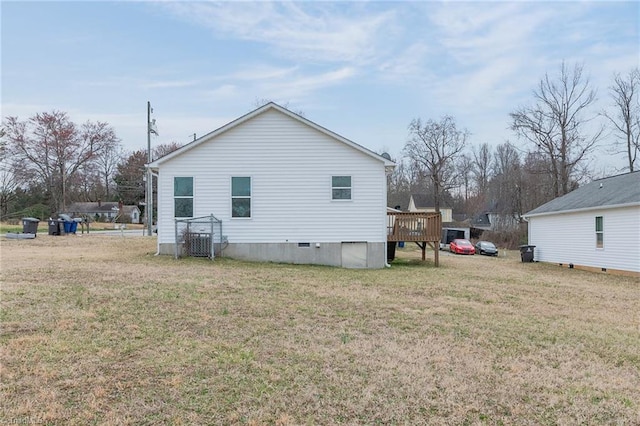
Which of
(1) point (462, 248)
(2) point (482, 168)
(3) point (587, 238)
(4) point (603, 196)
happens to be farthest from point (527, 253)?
(2) point (482, 168)

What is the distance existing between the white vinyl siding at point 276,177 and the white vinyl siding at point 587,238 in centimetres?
954

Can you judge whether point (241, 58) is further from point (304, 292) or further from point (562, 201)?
point (562, 201)

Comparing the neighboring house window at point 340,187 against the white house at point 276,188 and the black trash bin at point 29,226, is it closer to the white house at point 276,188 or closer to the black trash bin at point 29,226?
the white house at point 276,188

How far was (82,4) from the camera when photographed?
12797 millimetres

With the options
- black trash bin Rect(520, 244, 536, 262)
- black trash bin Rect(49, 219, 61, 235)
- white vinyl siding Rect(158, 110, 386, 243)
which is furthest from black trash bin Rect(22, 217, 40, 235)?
black trash bin Rect(520, 244, 536, 262)

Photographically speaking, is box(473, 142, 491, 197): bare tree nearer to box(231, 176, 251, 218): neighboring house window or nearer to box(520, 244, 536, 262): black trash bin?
box(520, 244, 536, 262): black trash bin

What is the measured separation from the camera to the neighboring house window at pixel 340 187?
49.2 feet

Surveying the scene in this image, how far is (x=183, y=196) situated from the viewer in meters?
14.8

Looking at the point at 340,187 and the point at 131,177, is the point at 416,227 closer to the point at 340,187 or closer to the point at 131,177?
the point at 340,187

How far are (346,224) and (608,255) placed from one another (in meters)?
11.0

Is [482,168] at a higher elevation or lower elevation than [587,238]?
higher

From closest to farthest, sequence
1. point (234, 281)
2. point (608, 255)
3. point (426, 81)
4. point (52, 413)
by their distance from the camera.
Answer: point (52, 413) < point (234, 281) < point (608, 255) < point (426, 81)

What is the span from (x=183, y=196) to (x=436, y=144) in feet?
123

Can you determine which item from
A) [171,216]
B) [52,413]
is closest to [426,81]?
[171,216]
